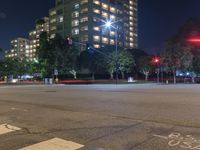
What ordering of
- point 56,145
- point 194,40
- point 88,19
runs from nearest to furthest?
1. point 56,145
2. point 194,40
3. point 88,19

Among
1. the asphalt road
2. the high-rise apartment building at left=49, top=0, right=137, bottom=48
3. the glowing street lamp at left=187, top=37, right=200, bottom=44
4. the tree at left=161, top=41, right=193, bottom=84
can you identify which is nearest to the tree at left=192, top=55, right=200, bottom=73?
the tree at left=161, top=41, right=193, bottom=84

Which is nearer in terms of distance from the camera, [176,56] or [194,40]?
Answer: [176,56]

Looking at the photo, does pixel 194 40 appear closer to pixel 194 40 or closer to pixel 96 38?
pixel 194 40

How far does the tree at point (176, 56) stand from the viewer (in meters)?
64.6

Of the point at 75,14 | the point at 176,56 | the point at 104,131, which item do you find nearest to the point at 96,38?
the point at 75,14

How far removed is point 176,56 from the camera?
65.4 m

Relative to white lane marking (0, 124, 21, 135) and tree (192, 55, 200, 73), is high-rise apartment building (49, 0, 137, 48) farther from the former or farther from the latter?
white lane marking (0, 124, 21, 135)

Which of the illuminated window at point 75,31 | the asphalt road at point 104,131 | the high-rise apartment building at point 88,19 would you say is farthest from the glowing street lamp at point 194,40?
the illuminated window at point 75,31

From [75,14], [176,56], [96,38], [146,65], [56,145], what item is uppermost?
[75,14]

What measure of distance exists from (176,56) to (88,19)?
254ft

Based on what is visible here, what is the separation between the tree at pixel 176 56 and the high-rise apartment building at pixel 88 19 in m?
64.2

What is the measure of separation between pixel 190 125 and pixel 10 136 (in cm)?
468

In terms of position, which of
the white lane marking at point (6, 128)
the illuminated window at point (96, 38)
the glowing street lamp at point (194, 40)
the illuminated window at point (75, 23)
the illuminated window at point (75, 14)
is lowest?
the white lane marking at point (6, 128)

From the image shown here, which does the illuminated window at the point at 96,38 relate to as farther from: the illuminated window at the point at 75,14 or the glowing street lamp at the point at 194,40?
the glowing street lamp at the point at 194,40
